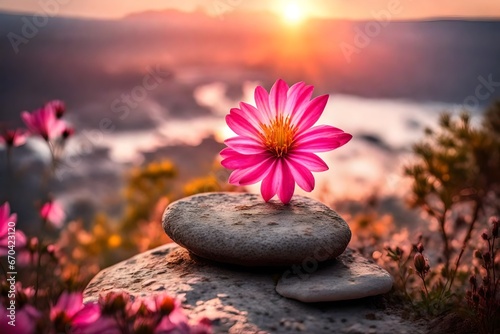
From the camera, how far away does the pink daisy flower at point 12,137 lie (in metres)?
2.47

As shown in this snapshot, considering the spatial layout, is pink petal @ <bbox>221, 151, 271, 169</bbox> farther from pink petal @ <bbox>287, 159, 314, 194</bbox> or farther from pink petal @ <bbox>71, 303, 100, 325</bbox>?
pink petal @ <bbox>71, 303, 100, 325</bbox>

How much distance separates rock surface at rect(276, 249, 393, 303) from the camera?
226 centimetres

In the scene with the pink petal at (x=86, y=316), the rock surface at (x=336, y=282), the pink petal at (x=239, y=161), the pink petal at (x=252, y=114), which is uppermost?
the pink petal at (x=252, y=114)

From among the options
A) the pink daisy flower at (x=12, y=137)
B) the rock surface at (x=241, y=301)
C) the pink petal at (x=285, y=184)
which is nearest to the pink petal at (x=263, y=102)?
the pink petal at (x=285, y=184)

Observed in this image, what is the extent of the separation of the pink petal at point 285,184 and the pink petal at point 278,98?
0.25 m

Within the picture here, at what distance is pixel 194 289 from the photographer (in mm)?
2391

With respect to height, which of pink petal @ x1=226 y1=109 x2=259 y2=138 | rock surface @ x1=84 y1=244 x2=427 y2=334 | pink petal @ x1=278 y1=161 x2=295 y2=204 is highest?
pink petal @ x1=226 y1=109 x2=259 y2=138

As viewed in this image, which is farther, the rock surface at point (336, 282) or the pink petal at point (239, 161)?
the pink petal at point (239, 161)

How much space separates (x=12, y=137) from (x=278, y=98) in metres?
1.14

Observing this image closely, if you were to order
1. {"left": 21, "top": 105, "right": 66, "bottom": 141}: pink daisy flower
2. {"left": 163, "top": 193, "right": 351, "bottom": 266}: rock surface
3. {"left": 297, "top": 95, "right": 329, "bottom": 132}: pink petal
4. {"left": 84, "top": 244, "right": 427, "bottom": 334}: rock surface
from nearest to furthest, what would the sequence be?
{"left": 84, "top": 244, "right": 427, "bottom": 334}: rock surface
{"left": 163, "top": 193, "right": 351, "bottom": 266}: rock surface
{"left": 21, "top": 105, "right": 66, "bottom": 141}: pink daisy flower
{"left": 297, "top": 95, "right": 329, "bottom": 132}: pink petal

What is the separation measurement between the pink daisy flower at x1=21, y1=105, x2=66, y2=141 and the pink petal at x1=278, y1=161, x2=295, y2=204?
0.96 m

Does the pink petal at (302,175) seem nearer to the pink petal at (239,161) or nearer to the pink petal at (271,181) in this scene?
the pink petal at (271,181)

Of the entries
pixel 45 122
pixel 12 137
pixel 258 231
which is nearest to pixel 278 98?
pixel 258 231

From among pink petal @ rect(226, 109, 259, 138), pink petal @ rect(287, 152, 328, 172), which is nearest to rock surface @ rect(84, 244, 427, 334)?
pink petal @ rect(287, 152, 328, 172)
